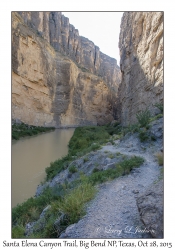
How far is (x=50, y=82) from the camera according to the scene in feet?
117

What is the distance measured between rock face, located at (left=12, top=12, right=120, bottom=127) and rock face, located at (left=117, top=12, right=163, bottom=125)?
1369 cm

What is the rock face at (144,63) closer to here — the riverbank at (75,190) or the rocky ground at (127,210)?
the riverbank at (75,190)

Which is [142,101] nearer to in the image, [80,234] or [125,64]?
[125,64]

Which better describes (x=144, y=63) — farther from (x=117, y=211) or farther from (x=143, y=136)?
(x=117, y=211)

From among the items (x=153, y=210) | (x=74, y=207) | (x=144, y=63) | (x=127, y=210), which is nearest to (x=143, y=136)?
(x=127, y=210)

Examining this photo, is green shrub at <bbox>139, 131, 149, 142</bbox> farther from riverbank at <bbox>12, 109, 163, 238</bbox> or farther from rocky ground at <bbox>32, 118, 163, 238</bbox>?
rocky ground at <bbox>32, 118, 163, 238</bbox>

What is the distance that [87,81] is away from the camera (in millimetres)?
46656

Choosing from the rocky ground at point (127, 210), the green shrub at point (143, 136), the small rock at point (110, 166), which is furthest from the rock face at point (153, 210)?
the green shrub at point (143, 136)

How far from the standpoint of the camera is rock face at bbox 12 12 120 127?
28.8 metres

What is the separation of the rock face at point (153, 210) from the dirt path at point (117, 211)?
0.14 meters

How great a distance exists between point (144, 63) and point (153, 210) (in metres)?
18.1

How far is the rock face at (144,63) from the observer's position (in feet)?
51.3

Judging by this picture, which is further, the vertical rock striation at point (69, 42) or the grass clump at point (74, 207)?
the vertical rock striation at point (69, 42)

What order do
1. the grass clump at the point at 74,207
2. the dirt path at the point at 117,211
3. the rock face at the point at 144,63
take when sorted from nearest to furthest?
the dirt path at the point at 117,211, the grass clump at the point at 74,207, the rock face at the point at 144,63
